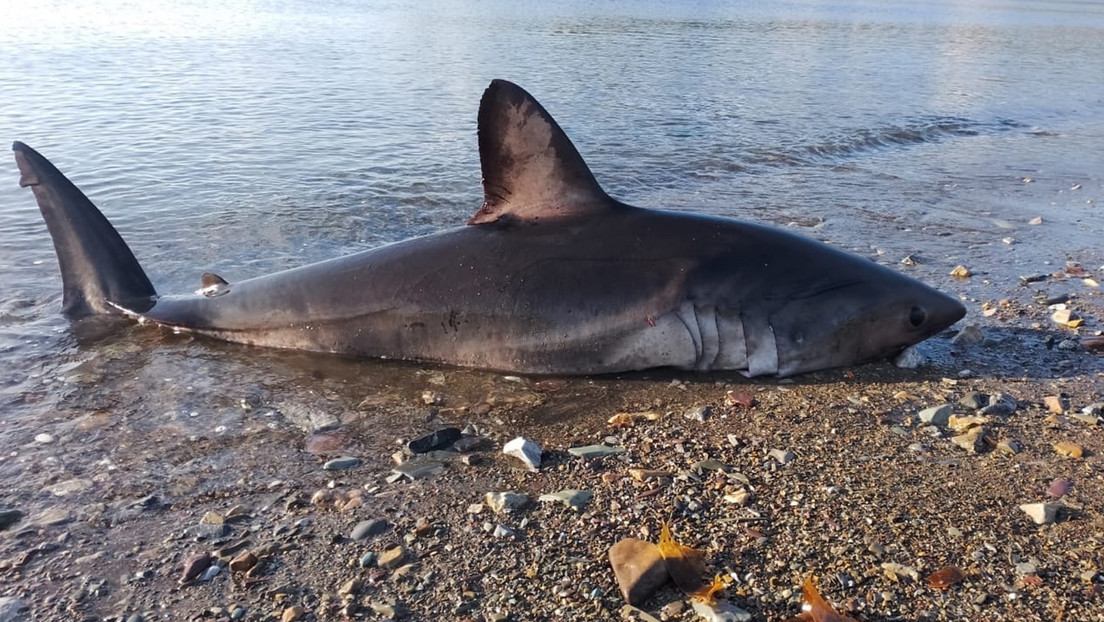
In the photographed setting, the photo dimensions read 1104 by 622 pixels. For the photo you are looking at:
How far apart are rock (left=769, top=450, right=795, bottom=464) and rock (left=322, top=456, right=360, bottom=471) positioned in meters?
2.05

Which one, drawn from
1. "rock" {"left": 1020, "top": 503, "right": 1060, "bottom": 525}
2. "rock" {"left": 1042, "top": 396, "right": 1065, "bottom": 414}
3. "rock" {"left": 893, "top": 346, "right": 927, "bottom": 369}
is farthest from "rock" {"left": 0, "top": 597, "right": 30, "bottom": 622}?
"rock" {"left": 1042, "top": 396, "right": 1065, "bottom": 414}

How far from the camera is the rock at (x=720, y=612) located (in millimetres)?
2688

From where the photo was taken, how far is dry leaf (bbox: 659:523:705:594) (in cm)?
287

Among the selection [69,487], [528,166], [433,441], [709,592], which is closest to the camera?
[709,592]

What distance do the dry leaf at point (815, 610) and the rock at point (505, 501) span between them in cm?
125

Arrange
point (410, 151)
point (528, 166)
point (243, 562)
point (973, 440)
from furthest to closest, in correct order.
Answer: point (410, 151) → point (528, 166) → point (973, 440) → point (243, 562)

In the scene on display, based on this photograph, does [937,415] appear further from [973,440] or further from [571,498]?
[571,498]

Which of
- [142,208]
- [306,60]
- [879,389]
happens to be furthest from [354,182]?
[306,60]

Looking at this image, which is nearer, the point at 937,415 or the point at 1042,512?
the point at 1042,512

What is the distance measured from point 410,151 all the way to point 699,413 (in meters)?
8.78

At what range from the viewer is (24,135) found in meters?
12.5

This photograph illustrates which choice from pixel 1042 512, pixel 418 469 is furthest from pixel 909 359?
pixel 418 469

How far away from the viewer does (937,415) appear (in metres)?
4.25

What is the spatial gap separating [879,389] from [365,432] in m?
2.94
